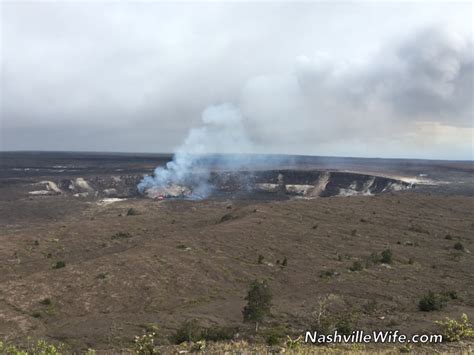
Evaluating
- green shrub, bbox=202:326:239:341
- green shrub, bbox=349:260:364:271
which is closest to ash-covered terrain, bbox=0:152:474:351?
green shrub, bbox=349:260:364:271

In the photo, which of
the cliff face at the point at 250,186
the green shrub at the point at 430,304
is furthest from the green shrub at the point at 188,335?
the cliff face at the point at 250,186

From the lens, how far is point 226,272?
28.5 meters

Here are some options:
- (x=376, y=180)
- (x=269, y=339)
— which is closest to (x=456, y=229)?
(x=269, y=339)

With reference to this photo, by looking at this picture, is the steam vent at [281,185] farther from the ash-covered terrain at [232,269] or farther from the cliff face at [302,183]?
the ash-covered terrain at [232,269]

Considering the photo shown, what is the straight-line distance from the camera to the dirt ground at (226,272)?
64.7 ft

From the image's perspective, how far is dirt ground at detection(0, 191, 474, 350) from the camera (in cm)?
1973

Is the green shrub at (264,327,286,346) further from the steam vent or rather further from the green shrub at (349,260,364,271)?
the steam vent

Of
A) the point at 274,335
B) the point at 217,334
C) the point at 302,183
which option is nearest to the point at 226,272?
the point at 217,334

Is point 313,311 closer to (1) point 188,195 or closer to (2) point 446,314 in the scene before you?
(2) point 446,314

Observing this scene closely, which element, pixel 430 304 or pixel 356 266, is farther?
pixel 356 266

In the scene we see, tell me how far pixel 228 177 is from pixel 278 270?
90294 mm

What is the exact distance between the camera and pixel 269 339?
15.0 metres

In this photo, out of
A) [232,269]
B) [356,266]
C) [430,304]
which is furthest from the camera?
[232,269]

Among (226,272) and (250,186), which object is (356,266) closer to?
(226,272)
